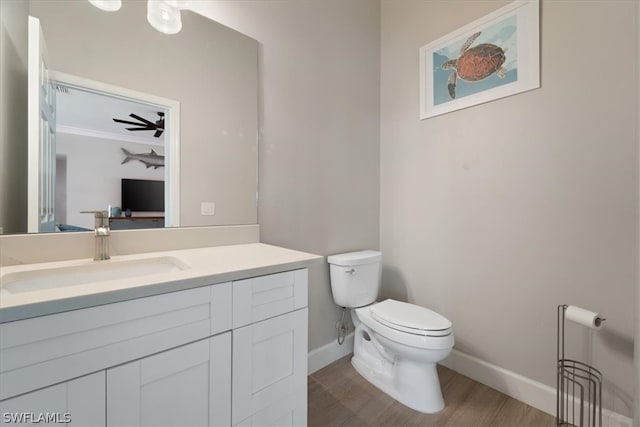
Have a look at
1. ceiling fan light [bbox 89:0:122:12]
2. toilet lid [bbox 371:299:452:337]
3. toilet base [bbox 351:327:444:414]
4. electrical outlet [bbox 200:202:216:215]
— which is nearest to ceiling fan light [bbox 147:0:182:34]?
ceiling fan light [bbox 89:0:122:12]

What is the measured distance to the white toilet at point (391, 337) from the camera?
1371 millimetres

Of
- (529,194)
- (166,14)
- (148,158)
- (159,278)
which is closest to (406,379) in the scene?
(529,194)

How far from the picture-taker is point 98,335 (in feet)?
2.12

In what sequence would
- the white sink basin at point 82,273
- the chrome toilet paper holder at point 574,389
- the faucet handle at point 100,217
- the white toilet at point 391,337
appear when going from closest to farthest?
the white sink basin at point 82,273 < the faucet handle at point 100,217 < the chrome toilet paper holder at point 574,389 < the white toilet at point 391,337

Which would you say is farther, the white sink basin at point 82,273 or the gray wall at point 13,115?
the gray wall at point 13,115

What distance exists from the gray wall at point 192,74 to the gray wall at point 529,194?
1151 mm

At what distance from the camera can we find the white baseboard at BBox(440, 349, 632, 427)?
1272 mm

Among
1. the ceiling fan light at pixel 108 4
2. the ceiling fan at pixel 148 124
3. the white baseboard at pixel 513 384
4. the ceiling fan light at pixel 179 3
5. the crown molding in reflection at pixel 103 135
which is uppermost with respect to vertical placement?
the ceiling fan light at pixel 179 3

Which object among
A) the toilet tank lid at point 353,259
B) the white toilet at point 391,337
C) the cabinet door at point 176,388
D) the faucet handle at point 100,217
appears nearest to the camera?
the cabinet door at point 176,388

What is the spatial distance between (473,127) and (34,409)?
2099 mm

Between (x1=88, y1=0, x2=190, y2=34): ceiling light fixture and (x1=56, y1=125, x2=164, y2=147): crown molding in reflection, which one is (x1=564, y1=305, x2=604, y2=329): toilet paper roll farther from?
(x1=88, y1=0, x2=190, y2=34): ceiling light fixture

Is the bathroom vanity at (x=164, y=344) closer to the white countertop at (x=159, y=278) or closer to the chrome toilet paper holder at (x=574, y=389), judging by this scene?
the white countertop at (x=159, y=278)

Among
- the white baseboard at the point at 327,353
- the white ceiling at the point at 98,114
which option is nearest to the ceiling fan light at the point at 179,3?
the white ceiling at the point at 98,114

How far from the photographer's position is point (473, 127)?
5.48 feet
